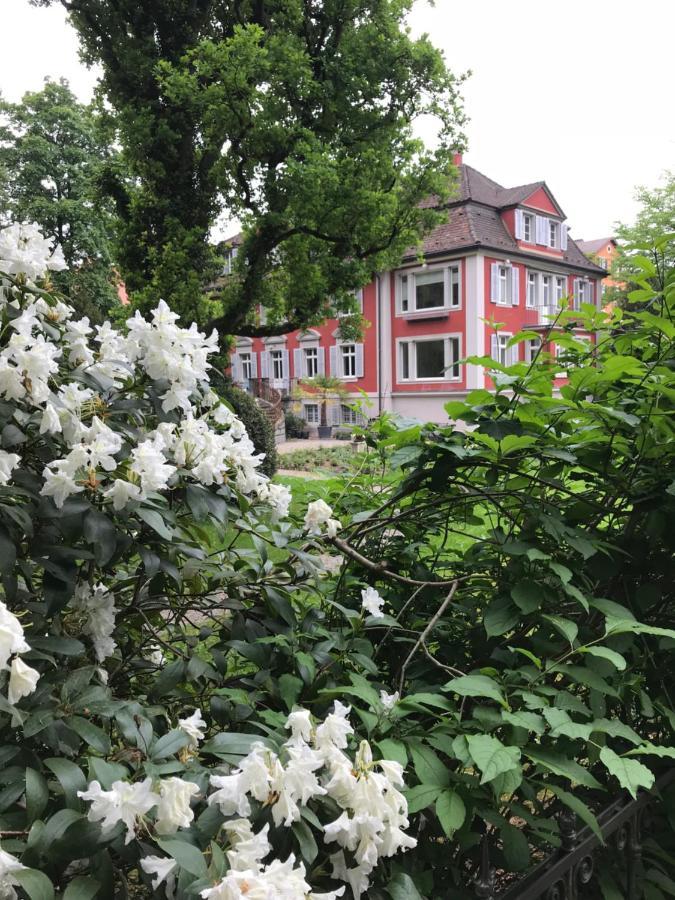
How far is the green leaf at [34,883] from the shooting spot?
64 centimetres

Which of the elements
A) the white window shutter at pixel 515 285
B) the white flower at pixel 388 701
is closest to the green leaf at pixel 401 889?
the white flower at pixel 388 701

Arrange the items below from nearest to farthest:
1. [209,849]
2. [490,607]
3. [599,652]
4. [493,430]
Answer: [209,849]
[599,652]
[490,607]
[493,430]

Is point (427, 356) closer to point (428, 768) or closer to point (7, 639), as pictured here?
point (428, 768)

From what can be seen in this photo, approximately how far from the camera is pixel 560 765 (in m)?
0.96

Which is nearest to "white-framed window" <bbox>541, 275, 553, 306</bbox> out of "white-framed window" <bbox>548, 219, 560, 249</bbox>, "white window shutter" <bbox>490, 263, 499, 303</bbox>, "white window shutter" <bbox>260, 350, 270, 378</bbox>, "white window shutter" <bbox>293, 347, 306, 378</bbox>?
"white-framed window" <bbox>548, 219, 560, 249</bbox>

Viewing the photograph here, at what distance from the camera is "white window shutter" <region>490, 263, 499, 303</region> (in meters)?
23.2

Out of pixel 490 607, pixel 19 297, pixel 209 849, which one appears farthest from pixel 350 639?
pixel 19 297

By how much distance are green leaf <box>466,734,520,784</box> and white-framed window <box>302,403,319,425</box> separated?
2573 centimetres

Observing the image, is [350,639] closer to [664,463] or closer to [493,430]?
[493,430]

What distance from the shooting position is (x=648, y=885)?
52.3 inches

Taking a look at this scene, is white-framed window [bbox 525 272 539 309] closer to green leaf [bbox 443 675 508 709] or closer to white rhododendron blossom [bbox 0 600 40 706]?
green leaf [bbox 443 675 508 709]

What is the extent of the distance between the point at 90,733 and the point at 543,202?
1091 inches

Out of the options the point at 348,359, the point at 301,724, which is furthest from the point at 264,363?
the point at 301,724

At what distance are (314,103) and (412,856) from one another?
45.5 feet
